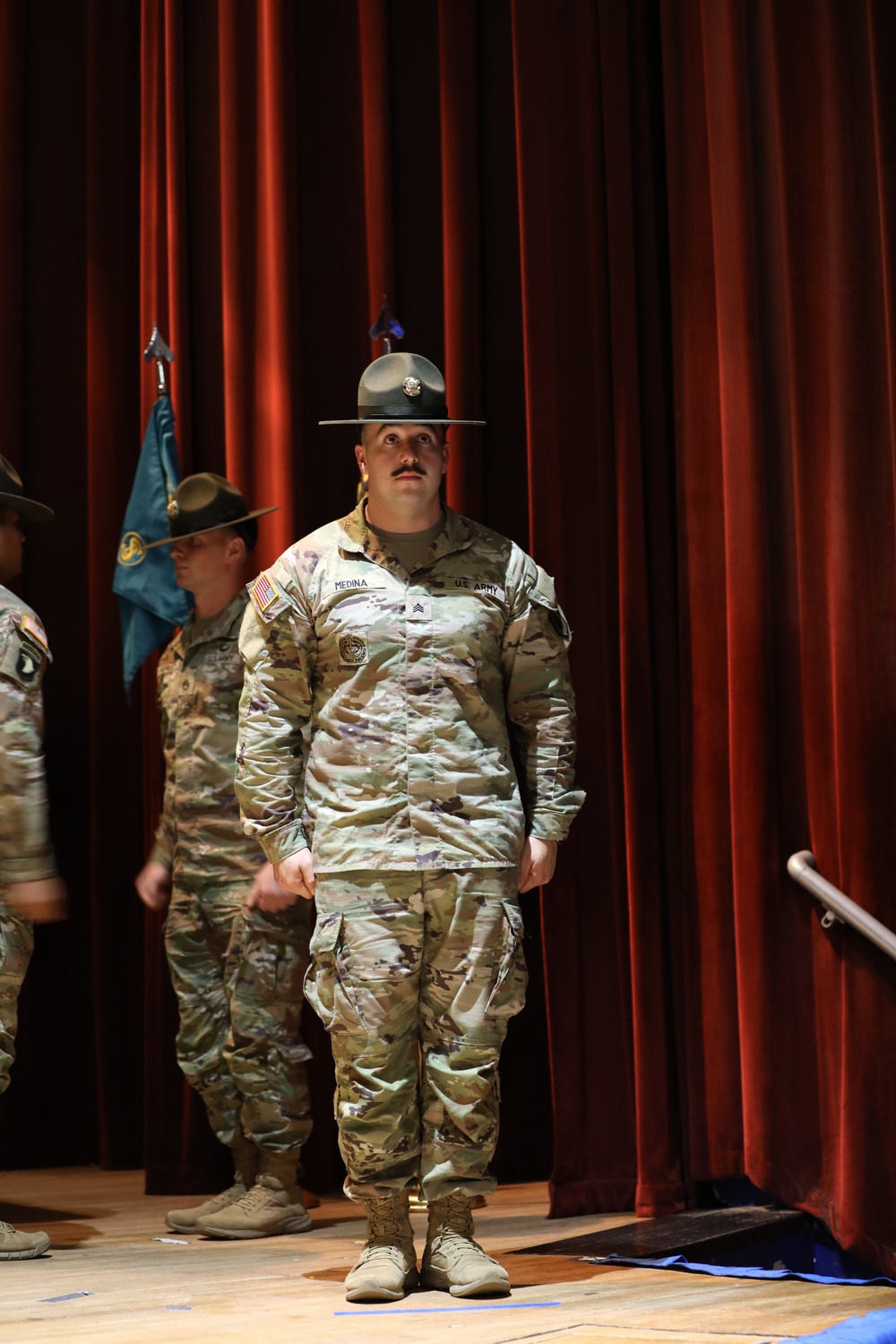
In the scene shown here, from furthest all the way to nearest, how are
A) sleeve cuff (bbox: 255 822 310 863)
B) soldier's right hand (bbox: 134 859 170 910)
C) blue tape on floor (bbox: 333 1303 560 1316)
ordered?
1. soldier's right hand (bbox: 134 859 170 910)
2. sleeve cuff (bbox: 255 822 310 863)
3. blue tape on floor (bbox: 333 1303 560 1316)

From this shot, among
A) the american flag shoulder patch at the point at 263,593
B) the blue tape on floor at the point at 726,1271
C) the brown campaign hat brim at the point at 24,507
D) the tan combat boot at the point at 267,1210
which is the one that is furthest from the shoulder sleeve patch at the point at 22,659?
the blue tape on floor at the point at 726,1271

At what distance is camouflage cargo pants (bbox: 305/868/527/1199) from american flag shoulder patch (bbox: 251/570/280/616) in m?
0.56

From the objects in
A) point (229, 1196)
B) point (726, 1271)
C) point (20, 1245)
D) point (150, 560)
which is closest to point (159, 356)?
point (150, 560)

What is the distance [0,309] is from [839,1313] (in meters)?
3.85

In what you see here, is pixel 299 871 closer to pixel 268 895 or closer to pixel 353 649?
pixel 353 649

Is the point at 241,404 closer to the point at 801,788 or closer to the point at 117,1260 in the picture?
the point at 801,788

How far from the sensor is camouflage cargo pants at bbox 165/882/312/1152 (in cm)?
397

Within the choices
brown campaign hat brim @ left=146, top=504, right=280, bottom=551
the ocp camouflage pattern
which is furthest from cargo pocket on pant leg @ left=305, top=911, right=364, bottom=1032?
brown campaign hat brim @ left=146, top=504, right=280, bottom=551

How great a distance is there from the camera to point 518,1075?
4453mm

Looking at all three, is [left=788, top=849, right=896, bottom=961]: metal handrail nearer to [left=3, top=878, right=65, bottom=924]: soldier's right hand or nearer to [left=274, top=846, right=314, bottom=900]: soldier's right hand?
[left=274, top=846, right=314, bottom=900]: soldier's right hand

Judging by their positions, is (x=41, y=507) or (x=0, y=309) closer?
(x=41, y=507)

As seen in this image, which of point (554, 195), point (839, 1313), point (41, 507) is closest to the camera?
point (839, 1313)

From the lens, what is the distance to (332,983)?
310 centimetres

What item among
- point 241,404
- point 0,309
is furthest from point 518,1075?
point 0,309
